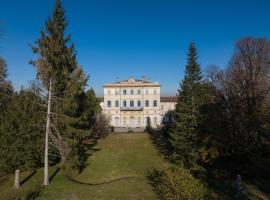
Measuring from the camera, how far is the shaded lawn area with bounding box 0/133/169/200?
41.3ft

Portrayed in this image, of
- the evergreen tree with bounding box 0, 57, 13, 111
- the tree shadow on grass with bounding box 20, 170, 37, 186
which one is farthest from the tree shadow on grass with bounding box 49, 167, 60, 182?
the evergreen tree with bounding box 0, 57, 13, 111

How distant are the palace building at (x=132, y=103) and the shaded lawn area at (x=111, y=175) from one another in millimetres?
8731

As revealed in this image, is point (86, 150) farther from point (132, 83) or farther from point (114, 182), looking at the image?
point (132, 83)

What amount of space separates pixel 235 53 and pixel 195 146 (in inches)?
553

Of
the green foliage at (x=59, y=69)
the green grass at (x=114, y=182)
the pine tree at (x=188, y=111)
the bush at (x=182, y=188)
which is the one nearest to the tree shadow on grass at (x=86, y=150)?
the green grass at (x=114, y=182)

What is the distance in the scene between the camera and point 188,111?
64.8ft

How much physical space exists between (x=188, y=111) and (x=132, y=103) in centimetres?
2213

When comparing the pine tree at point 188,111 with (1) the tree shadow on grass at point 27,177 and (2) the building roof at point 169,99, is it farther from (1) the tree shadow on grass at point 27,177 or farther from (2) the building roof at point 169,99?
(2) the building roof at point 169,99

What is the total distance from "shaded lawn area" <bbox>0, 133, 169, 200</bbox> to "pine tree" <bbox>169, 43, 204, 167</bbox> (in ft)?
9.34

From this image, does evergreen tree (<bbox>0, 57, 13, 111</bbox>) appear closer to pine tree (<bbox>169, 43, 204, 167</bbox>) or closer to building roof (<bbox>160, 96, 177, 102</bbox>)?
pine tree (<bbox>169, 43, 204, 167</bbox>)

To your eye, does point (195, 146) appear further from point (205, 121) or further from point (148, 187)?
point (148, 187)

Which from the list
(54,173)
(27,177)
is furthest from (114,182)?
(27,177)

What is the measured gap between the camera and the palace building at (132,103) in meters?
40.8

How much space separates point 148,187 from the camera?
1417cm
